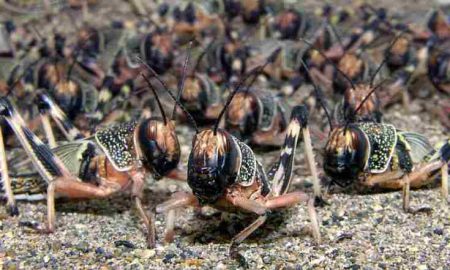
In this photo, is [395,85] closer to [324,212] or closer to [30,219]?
[324,212]

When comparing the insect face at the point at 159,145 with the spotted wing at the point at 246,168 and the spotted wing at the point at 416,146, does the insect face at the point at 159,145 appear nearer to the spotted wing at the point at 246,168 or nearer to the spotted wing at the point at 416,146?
the spotted wing at the point at 246,168

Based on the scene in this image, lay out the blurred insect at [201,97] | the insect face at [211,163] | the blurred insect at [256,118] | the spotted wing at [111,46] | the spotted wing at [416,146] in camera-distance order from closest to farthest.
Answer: the insect face at [211,163] < the spotted wing at [416,146] < the blurred insect at [256,118] < the blurred insect at [201,97] < the spotted wing at [111,46]

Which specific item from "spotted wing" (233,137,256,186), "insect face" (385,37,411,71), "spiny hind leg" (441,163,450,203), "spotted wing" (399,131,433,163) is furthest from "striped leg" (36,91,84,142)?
"insect face" (385,37,411,71)

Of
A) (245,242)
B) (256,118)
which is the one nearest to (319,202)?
(245,242)

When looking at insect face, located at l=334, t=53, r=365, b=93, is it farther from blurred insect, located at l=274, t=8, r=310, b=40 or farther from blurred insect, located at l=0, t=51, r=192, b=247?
blurred insect, located at l=0, t=51, r=192, b=247

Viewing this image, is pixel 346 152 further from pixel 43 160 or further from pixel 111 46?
Result: pixel 111 46

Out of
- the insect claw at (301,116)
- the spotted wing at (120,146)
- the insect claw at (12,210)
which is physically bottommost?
the insect claw at (12,210)

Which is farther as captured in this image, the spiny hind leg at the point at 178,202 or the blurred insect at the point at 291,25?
the blurred insect at the point at 291,25

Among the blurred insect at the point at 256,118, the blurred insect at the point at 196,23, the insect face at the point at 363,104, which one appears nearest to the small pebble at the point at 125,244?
the blurred insect at the point at 256,118
